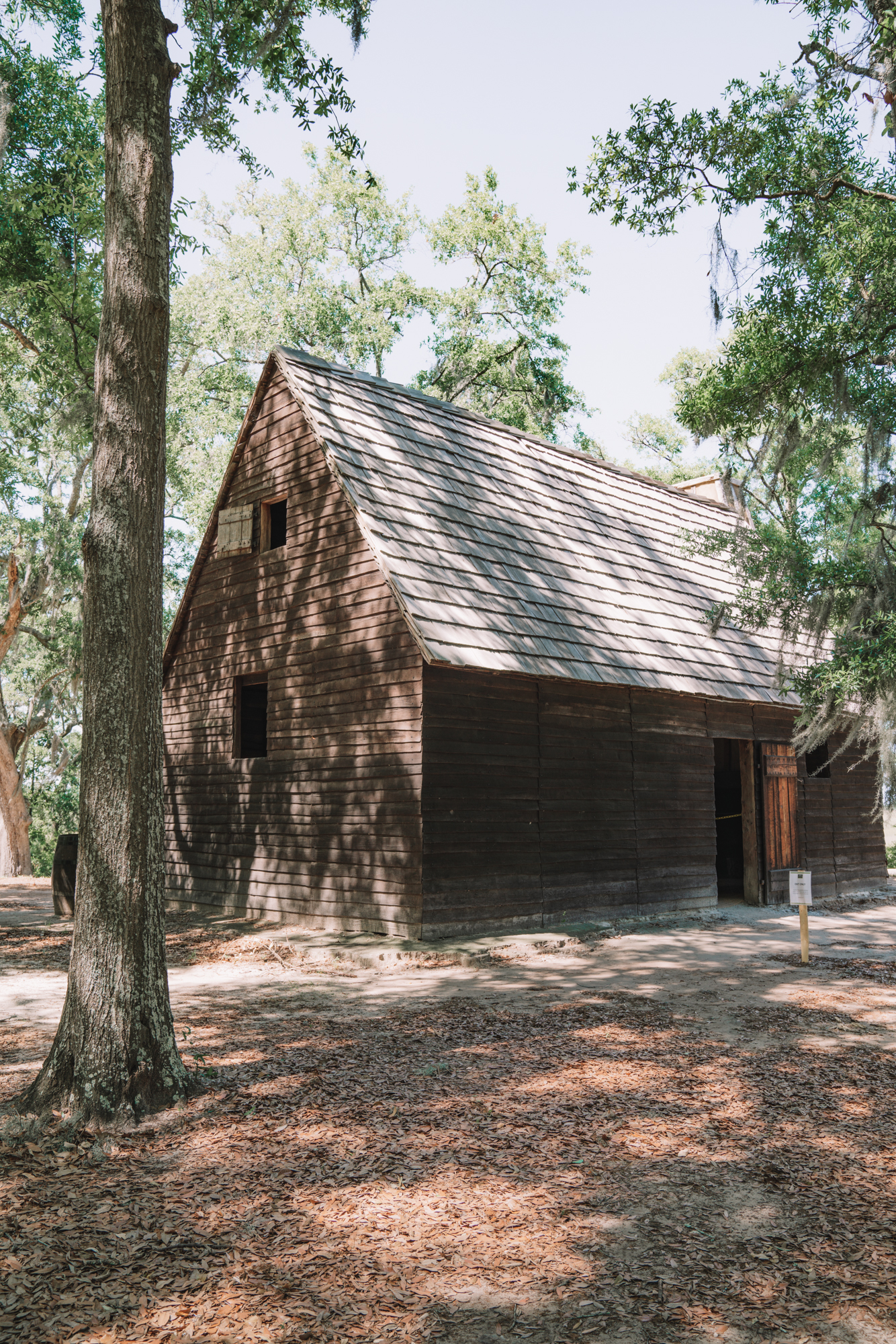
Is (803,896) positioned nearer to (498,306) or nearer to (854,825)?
(854,825)

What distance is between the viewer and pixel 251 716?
1474 cm

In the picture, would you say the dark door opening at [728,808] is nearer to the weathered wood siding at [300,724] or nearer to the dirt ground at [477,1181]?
the weathered wood siding at [300,724]

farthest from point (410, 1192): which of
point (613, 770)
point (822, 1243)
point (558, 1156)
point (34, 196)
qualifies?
point (34, 196)

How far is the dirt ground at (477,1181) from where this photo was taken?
3131 millimetres

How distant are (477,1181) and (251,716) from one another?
11162 mm

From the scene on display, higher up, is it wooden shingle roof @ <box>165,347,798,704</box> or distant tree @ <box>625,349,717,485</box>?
distant tree @ <box>625,349,717,485</box>

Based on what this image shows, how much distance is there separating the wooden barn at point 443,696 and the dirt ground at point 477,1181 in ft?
11.6

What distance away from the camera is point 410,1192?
13.2ft

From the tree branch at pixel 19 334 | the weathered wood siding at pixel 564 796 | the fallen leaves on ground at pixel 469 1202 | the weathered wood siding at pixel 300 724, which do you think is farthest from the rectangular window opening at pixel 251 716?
the fallen leaves on ground at pixel 469 1202

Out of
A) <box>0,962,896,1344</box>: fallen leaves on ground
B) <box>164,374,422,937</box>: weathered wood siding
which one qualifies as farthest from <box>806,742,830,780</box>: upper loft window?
<box>0,962,896,1344</box>: fallen leaves on ground

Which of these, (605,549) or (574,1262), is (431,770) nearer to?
(605,549)

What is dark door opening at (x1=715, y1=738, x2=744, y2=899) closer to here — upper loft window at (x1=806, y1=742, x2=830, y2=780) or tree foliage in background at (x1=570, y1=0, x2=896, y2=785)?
upper loft window at (x1=806, y1=742, x2=830, y2=780)

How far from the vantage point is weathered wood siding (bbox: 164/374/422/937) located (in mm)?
11039

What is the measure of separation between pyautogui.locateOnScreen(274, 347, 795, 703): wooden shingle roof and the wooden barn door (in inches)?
43.0
